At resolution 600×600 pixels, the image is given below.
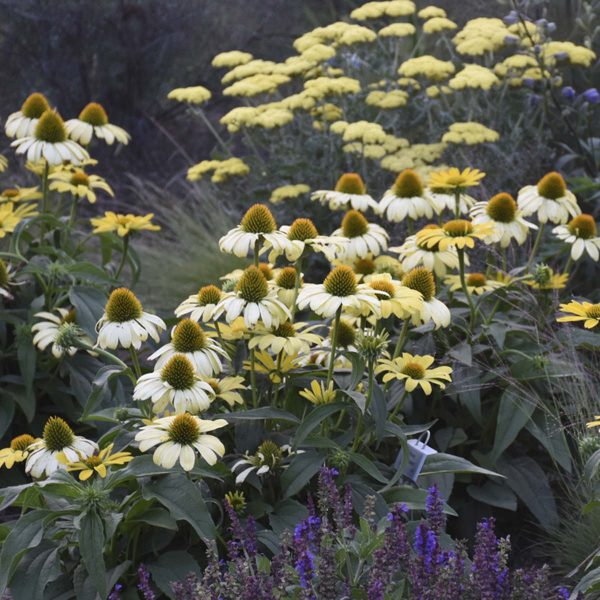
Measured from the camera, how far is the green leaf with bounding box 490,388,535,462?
2.94m

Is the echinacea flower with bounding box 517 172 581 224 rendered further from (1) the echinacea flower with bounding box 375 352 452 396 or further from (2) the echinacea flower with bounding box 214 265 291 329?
(2) the echinacea flower with bounding box 214 265 291 329

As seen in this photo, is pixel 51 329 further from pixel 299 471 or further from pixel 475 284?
pixel 475 284

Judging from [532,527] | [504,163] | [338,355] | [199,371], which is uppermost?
[199,371]

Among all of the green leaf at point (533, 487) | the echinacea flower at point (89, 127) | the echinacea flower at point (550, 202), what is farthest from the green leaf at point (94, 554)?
the echinacea flower at point (89, 127)

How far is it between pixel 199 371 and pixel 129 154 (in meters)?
5.07

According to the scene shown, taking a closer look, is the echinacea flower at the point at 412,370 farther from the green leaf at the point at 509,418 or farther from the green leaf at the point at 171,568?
the green leaf at the point at 171,568

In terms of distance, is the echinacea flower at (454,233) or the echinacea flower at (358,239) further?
the echinacea flower at (358,239)

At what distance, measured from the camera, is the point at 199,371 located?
250 cm

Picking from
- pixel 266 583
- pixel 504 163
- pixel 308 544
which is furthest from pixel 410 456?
pixel 504 163

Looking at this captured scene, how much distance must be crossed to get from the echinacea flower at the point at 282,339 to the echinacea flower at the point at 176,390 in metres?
0.22

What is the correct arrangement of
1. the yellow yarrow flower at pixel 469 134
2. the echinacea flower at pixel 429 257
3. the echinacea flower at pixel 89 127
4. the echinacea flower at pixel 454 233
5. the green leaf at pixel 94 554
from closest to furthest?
the green leaf at pixel 94 554, the echinacea flower at pixel 454 233, the echinacea flower at pixel 429 257, the echinacea flower at pixel 89 127, the yellow yarrow flower at pixel 469 134

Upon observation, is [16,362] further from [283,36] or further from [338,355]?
[283,36]

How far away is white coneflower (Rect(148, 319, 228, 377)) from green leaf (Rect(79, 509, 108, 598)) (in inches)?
18.3

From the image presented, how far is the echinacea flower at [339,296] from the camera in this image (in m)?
2.42
